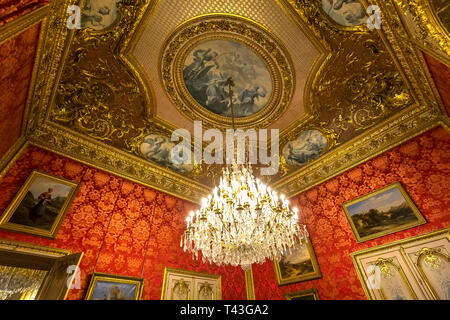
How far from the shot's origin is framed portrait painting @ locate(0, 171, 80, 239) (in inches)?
174

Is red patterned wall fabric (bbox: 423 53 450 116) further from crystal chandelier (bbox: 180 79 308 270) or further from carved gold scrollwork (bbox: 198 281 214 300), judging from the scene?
carved gold scrollwork (bbox: 198 281 214 300)

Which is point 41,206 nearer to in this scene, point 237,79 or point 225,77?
point 225,77

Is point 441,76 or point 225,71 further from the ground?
point 225,71

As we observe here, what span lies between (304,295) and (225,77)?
629 centimetres

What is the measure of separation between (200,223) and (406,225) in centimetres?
465

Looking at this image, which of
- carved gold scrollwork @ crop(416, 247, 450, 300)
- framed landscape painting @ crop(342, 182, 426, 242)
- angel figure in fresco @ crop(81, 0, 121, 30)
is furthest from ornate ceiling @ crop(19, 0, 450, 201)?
carved gold scrollwork @ crop(416, 247, 450, 300)

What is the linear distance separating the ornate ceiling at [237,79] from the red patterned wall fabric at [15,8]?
558mm

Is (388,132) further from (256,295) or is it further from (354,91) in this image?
(256,295)

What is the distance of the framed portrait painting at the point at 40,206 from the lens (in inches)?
174

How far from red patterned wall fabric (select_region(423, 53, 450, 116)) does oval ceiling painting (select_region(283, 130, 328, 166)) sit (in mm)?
2752

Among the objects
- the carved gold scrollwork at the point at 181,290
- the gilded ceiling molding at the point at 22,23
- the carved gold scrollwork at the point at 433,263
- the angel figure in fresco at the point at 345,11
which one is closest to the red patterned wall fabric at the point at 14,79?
the gilded ceiling molding at the point at 22,23

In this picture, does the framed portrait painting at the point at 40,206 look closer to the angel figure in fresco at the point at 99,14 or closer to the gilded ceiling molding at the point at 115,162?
the gilded ceiling molding at the point at 115,162

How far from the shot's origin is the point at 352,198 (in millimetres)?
6066

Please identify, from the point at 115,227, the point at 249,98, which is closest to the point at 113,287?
the point at 115,227
